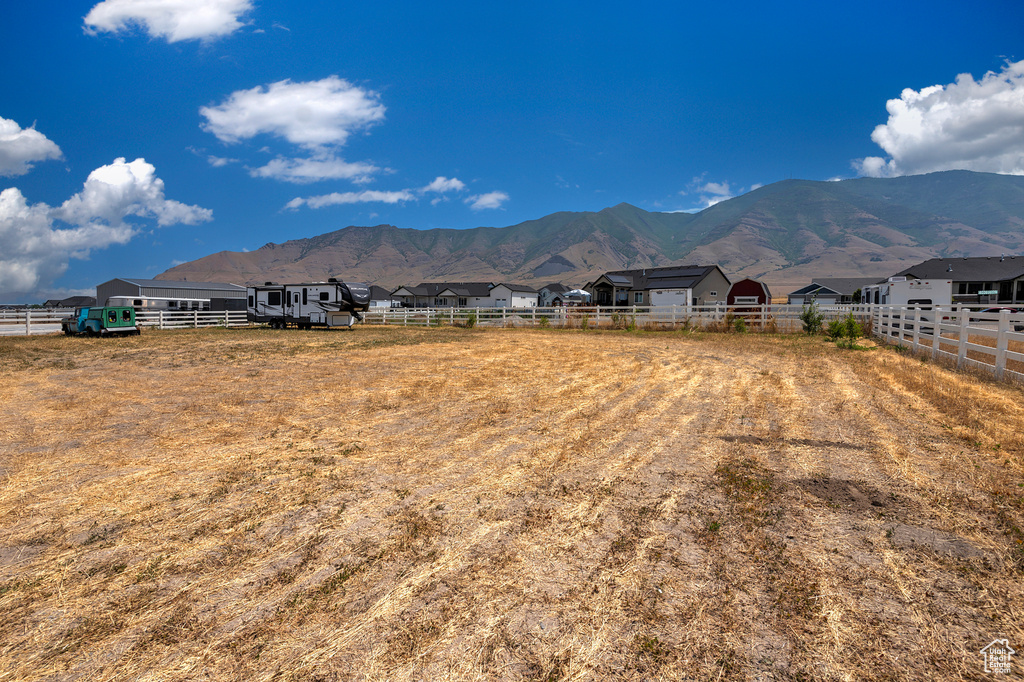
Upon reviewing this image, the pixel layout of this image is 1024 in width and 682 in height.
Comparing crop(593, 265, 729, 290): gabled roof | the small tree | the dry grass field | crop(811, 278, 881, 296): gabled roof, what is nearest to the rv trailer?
the dry grass field

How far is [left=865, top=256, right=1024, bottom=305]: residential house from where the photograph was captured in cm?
3931

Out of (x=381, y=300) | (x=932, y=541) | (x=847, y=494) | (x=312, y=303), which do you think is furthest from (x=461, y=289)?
(x=932, y=541)

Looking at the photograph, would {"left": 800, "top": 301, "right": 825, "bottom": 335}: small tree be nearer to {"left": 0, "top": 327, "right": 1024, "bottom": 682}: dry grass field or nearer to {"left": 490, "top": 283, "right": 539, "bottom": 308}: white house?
{"left": 0, "top": 327, "right": 1024, "bottom": 682}: dry grass field

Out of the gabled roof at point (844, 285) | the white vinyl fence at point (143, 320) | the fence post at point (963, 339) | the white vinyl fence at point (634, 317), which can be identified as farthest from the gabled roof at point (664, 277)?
the fence post at point (963, 339)

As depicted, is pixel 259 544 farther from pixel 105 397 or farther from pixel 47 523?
pixel 105 397

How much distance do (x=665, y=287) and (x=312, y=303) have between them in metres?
33.9

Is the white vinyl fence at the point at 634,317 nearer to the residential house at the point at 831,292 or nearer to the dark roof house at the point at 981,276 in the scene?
the dark roof house at the point at 981,276

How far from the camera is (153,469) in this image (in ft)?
16.4

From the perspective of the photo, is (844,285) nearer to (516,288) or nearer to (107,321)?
(516,288)

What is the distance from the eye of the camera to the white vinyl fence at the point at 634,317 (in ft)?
78.1

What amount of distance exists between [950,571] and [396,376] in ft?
30.7

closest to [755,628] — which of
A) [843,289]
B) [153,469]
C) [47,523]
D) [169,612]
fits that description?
[169,612]

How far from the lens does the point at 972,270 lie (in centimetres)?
4153

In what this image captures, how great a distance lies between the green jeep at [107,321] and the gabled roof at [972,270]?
55101 millimetres
